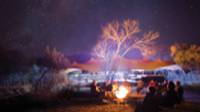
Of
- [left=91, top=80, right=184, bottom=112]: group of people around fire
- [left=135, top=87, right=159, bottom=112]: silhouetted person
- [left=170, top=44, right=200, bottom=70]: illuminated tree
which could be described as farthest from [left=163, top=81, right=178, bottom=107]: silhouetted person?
[left=170, top=44, right=200, bottom=70]: illuminated tree

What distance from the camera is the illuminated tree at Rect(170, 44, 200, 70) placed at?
1350 inches

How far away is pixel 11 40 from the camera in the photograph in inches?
1310

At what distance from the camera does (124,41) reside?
130 feet

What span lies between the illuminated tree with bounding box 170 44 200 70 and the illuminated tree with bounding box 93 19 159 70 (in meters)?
4.10

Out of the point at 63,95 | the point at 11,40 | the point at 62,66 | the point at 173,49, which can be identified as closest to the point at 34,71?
the point at 62,66

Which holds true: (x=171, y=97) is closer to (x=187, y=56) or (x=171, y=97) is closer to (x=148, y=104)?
(x=148, y=104)

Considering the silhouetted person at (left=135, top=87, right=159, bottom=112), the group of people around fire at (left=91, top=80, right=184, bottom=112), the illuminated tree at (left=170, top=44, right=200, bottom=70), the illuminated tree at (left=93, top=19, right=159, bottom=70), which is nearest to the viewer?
the silhouetted person at (left=135, top=87, right=159, bottom=112)

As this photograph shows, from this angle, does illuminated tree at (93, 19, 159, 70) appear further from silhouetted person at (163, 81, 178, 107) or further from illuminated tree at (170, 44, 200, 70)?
silhouetted person at (163, 81, 178, 107)

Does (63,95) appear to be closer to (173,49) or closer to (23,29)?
(23,29)

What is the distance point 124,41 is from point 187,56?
30.3ft

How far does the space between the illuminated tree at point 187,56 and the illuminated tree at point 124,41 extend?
410cm

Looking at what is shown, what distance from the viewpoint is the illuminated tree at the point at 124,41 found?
1539 inches

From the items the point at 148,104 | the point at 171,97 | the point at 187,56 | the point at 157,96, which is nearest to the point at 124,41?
the point at 187,56

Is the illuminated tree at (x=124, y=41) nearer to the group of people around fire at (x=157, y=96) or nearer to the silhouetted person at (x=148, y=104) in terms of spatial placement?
the group of people around fire at (x=157, y=96)
